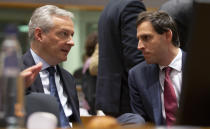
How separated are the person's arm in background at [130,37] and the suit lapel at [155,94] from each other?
1.28ft

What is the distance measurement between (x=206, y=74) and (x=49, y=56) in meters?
1.55

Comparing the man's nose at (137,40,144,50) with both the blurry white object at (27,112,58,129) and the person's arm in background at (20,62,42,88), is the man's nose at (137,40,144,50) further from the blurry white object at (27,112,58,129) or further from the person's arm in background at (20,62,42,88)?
the blurry white object at (27,112,58,129)

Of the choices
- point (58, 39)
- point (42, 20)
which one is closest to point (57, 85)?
point (58, 39)

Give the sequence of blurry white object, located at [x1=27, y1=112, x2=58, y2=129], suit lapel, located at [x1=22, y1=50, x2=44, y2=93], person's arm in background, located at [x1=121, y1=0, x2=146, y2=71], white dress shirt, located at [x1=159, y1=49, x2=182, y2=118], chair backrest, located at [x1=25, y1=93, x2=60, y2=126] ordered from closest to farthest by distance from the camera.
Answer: blurry white object, located at [x1=27, y1=112, x2=58, y2=129] < chair backrest, located at [x1=25, y1=93, x2=60, y2=126] < suit lapel, located at [x1=22, y1=50, x2=44, y2=93] < white dress shirt, located at [x1=159, y1=49, x2=182, y2=118] < person's arm in background, located at [x1=121, y1=0, x2=146, y2=71]

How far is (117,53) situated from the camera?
3213 mm

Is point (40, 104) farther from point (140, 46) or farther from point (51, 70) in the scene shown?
point (140, 46)

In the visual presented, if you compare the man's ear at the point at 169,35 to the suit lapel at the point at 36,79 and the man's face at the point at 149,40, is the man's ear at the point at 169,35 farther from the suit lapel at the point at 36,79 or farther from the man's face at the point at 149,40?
the suit lapel at the point at 36,79

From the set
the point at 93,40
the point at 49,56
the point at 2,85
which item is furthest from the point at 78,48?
the point at 2,85

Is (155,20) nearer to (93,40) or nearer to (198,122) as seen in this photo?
(198,122)

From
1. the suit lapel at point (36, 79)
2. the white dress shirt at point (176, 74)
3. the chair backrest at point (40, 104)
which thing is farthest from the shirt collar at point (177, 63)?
the chair backrest at point (40, 104)

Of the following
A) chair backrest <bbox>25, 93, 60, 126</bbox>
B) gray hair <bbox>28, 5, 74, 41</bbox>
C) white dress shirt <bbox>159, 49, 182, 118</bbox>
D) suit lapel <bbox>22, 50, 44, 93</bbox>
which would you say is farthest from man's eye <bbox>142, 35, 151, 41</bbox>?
chair backrest <bbox>25, 93, 60, 126</bbox>

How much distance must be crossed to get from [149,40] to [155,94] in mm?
469

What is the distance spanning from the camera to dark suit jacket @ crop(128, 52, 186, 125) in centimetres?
256

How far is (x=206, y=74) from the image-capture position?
137 cm
